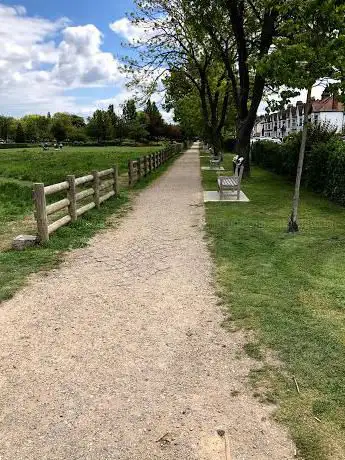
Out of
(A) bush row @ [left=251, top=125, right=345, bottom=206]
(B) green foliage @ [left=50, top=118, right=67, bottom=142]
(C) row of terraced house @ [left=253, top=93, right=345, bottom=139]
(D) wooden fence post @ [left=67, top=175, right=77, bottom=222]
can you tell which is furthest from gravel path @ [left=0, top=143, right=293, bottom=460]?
(B) green foliage @ [left=50, top=118, right=67, bottom=142]

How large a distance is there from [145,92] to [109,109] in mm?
94839

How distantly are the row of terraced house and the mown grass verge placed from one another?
25.5 m

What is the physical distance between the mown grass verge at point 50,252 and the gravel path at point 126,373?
0.28 m

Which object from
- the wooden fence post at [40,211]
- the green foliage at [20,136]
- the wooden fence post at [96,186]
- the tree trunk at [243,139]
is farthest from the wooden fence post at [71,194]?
the green foliage at [20,136]

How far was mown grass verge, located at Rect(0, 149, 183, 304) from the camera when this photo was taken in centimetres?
627

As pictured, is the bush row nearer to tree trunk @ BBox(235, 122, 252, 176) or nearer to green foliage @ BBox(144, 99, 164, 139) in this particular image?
tree trunk @ BBox(235, 122, 252, 176)

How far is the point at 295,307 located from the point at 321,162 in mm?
10600

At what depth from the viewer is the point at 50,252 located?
25.0 ft

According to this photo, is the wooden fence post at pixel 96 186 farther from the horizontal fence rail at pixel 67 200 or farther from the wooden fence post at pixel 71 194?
the wooden fence post at pixel 71 194

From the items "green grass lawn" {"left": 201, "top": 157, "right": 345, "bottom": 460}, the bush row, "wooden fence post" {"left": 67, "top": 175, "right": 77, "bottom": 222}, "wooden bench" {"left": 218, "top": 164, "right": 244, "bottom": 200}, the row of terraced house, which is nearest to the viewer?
"green grass lawn" {"left": 201, "top": 157, "right": 345, "bottom": 460}

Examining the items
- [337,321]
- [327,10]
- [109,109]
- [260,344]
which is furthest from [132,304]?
[109,109]

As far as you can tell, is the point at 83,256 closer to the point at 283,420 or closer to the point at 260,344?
the point at 260,344

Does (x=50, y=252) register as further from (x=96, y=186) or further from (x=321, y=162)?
(x=321, y=162)

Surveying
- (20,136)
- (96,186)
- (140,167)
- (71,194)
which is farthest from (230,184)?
(20,136)
